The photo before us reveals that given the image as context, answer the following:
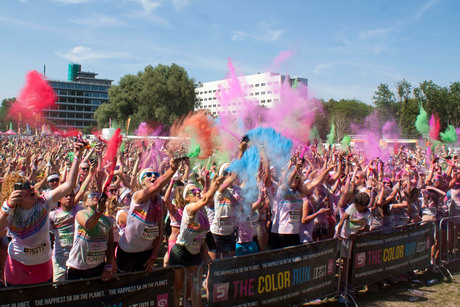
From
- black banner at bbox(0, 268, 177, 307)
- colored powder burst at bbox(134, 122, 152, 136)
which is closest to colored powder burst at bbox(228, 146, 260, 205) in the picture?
black banner at bbox(0, 268, 177, 307)

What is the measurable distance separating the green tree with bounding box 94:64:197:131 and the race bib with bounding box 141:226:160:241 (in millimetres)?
44841

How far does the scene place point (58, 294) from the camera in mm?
3486

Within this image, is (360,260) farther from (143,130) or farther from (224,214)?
(143,130)

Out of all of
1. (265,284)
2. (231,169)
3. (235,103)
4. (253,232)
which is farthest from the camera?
(235,103)

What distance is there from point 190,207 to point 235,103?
7.01 m

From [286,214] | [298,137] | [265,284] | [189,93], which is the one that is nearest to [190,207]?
[265,284]

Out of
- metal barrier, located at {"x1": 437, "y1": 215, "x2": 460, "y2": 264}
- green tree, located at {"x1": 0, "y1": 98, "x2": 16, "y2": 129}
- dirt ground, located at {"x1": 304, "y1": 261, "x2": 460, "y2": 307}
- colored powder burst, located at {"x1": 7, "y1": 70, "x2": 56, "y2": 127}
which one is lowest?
dirt ground, located at {"x1": 304, "y1": 261, "x2": 460, "y2": 307}

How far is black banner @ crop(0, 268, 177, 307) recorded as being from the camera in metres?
3.33

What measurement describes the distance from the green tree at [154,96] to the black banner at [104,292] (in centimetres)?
4514

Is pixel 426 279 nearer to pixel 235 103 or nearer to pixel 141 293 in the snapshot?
pixel 141 293

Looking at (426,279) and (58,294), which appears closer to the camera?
(58,294)

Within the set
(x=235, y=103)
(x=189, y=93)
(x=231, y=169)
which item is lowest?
(x=231, y=169)

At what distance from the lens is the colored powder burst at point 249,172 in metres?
5.88

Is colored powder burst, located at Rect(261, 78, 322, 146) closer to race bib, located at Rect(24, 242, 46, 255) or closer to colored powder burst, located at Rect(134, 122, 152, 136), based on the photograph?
race bib, located at Rect(24, 242, 46, 255)
